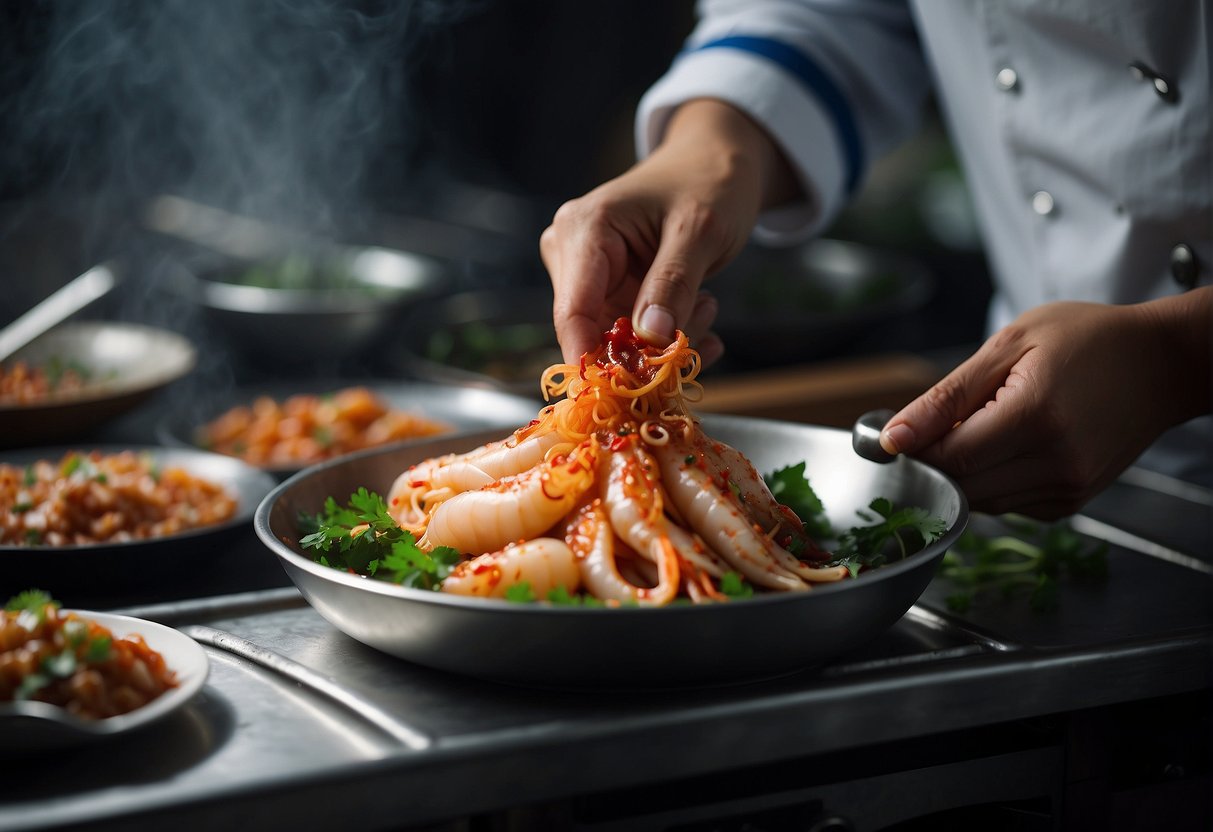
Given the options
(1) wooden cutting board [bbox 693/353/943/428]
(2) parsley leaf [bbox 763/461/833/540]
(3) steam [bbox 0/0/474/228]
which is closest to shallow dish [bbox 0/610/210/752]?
(2) parsley leaf [bbox 763/461/833/540]

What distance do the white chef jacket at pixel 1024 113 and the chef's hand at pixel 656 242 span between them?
1.09ft

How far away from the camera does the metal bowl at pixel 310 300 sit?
10.2 ft

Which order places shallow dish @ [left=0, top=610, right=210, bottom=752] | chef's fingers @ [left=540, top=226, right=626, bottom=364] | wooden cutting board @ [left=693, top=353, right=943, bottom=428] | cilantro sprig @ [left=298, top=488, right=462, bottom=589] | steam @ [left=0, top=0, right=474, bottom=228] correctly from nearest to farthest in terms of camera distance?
shallow dish @ [left=0, top=610, right=210, bottom=752] < cilantro sprig @ [left=298, top=488, right=462, bottom=589] < chef's fingers @ [left=540, top=226, right=626, bottom=364] < wooden cutting board @ [left=693, top=353, right=943, bottom=428] < steam @ [left=0, top=0, right=474, bottom=228]

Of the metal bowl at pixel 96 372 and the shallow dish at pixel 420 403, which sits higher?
the metal bowl at pixel 96 372

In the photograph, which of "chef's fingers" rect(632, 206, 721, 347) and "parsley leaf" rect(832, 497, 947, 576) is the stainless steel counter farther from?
"chef's fingers" rect(632, 206, 721, 347)

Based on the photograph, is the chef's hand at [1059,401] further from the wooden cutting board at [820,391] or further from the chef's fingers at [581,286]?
the wooden cutting board at [820,391]

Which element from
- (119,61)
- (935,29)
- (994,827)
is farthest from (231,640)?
(119,61)

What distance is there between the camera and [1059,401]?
1.59m

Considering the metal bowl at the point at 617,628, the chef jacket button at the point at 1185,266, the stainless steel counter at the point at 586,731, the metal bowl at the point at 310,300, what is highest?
the chef jacket button at the point at 1185,266

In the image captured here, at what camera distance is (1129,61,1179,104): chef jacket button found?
2002 millimetres

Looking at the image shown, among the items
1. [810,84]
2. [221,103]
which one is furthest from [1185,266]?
[221,103]

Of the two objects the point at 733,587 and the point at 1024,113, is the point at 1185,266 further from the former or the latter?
the point at 733,587

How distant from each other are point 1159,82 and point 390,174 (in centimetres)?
444

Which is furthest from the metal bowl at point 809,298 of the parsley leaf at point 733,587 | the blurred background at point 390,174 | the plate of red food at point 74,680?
the plate of red food at point 74,680
